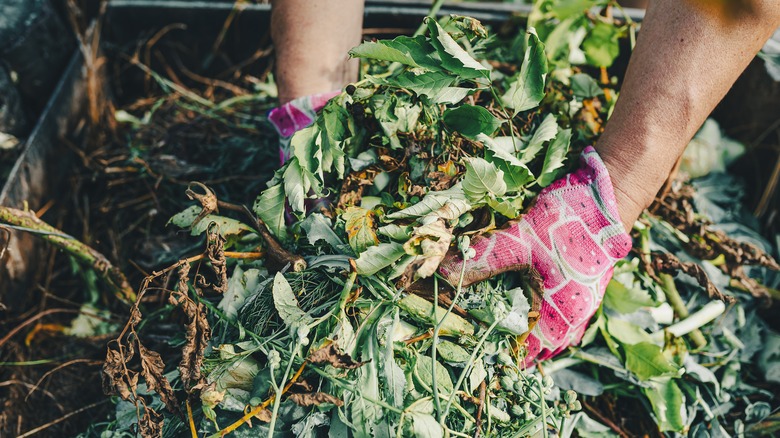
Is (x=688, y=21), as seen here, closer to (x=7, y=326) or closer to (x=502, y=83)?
(x=502, y=83)

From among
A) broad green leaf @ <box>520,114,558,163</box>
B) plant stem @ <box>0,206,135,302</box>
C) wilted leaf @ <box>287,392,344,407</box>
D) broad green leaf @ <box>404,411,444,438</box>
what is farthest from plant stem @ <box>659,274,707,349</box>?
plant stem @ <box>0,206,135,302</box>

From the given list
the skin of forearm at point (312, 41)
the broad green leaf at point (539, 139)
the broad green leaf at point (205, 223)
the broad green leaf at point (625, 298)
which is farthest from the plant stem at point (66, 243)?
the broad green leaf at point (625, 298)

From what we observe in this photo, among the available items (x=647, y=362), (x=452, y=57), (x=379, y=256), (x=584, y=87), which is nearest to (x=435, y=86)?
(x=452, y=57)

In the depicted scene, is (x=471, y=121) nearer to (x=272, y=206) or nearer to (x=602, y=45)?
(x=272, y=206)

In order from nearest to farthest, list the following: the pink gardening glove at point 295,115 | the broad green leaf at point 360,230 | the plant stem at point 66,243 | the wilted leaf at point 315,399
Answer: the wilted leaf at point 315,399 < the broad green leaf at point 360,230 < the plant stem at point 66,243 < the pink gardening glove at point 295,115

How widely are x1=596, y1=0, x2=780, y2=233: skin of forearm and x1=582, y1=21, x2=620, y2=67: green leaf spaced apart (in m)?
0.27

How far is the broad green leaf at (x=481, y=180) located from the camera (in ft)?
2.78

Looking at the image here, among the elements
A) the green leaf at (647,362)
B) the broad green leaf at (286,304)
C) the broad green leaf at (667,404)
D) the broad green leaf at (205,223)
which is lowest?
the broad green leaf at (667,404)

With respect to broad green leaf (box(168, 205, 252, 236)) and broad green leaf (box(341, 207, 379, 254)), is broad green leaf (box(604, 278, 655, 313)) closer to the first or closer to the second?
broad green leaf (box(341, 207, 379, 254))

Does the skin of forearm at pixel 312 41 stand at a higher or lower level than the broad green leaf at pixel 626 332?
higher

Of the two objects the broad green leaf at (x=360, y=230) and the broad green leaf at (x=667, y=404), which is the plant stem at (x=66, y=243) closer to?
the broad green leaf at (x=360, y=230)

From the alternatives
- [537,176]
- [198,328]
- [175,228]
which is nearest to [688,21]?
[537,176]

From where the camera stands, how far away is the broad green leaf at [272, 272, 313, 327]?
2.77 ft

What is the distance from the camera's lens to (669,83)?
0.93 metres
